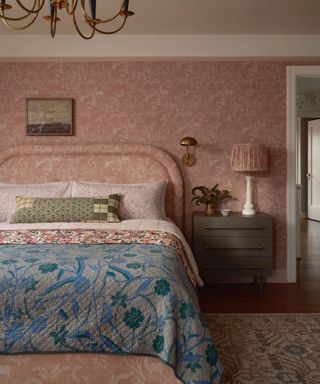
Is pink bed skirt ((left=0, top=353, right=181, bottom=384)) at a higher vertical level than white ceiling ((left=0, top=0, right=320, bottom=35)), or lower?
lower

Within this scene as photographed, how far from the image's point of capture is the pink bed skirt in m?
1.99

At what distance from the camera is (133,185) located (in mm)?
3938

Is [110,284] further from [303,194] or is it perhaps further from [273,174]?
[303,194]

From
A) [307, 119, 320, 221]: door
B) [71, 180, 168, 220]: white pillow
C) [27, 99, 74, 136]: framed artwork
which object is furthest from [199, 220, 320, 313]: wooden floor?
[307, 119, 320, 221]: door

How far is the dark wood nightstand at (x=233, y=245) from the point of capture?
3838 mm

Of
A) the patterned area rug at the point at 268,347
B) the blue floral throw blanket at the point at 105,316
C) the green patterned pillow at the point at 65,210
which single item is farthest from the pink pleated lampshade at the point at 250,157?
the blue floral throw blanket at the point at 105,316

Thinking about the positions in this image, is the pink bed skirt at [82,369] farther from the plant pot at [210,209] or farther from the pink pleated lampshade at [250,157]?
the pink pleated lampshade at [250,157]

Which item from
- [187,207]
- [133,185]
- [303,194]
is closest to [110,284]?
[133,185]

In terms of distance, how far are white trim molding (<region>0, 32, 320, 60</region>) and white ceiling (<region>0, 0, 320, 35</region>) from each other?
0.21 ft

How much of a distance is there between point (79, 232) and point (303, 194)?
6820 mm

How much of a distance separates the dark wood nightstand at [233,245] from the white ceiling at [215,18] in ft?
5.55

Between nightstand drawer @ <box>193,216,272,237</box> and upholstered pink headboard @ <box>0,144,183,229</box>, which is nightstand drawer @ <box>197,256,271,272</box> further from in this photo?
upholstered pink headboard @ <box>0,144,183,229</box>

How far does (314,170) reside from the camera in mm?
8461

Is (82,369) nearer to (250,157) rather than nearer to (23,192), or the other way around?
(23,192)
